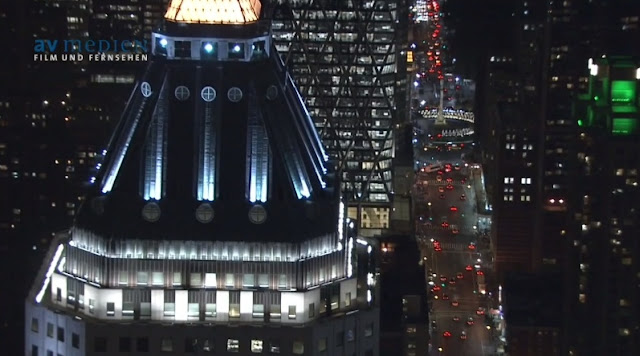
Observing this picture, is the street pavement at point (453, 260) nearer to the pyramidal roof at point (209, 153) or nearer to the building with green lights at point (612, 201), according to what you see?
the building with green lights at point (612, 201)

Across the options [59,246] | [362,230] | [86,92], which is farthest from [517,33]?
[59,246]

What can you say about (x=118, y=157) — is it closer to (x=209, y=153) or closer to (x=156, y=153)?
(x=156, y=153)

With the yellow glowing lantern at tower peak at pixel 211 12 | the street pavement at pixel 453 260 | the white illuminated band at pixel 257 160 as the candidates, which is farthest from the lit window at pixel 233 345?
the street pavement at pixel 453 260

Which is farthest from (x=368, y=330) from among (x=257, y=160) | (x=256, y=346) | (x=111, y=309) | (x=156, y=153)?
(x=156, y=153)

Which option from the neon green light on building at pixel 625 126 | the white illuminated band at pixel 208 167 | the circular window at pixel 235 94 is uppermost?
the circular window at pixel 235 94

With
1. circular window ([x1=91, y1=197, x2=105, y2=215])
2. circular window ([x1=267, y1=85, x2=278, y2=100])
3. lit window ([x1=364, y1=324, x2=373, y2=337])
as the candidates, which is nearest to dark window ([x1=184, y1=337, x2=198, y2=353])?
circular window ([x1=91, y1=197, x2=105, y2=215])

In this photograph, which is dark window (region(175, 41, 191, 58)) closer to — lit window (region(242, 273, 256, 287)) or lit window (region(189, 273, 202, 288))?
lit window (region(189, 273, 202, 288))
